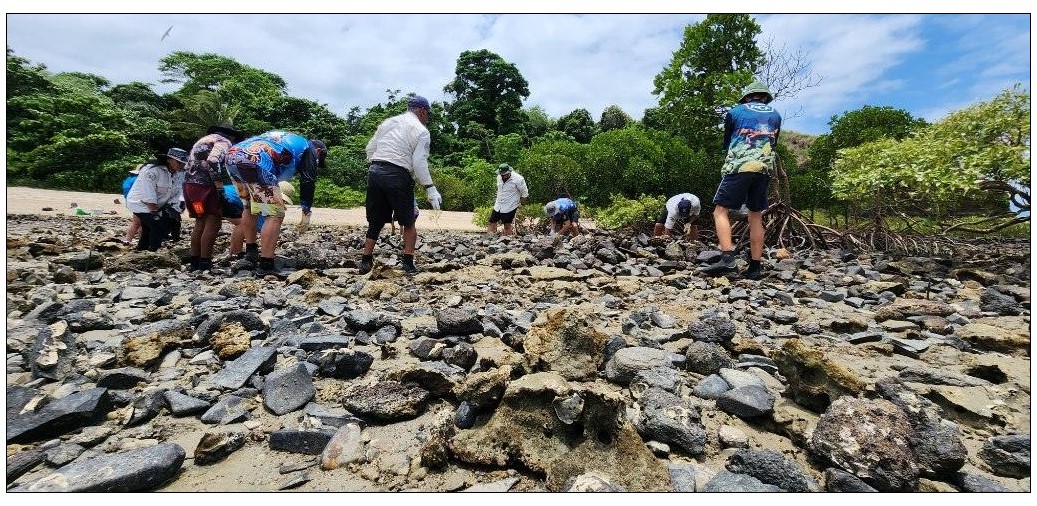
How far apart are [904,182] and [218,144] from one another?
7.59 meters

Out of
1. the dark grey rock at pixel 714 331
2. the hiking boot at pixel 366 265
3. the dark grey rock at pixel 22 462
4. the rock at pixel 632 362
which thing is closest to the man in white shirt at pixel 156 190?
the hiking boot at pixel 366 265

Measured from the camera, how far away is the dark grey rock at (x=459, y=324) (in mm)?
2686

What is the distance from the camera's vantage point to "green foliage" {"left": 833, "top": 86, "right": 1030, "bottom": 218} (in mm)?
4918

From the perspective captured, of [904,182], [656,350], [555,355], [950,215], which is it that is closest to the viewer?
[555,355]

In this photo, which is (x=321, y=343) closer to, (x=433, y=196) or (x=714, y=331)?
(x=714, y=331)

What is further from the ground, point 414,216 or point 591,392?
point 414,216

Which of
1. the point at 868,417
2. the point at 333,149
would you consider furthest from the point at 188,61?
the point at 868,417

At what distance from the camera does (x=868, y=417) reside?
4.97ft

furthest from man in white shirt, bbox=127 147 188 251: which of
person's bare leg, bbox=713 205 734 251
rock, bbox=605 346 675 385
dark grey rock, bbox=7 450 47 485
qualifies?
person's bare leg, bbox=713 205 734 251

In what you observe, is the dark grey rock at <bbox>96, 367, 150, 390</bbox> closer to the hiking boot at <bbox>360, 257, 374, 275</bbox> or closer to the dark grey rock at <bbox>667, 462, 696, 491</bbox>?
the dark grey rock at <bbox>667, 462, 696, 491</bbox>

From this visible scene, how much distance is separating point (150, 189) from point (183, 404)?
5.21 meters

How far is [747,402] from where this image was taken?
1.79 m

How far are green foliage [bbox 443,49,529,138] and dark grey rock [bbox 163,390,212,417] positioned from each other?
34.2m

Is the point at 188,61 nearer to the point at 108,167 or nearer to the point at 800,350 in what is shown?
the point at 108,167
